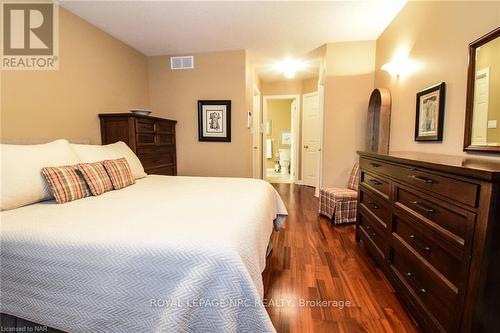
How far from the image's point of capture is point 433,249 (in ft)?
3.84

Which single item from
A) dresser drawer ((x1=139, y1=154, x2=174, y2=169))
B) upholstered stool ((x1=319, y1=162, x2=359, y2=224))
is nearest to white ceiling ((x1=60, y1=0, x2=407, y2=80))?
dresser drawer ((x1=139, y1=154, x2=174, y2=169))

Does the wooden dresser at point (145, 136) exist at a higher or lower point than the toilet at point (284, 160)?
higher

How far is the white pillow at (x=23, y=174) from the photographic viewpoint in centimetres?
133

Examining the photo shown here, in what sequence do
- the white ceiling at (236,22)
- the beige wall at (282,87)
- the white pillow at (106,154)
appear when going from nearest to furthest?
1. the white pillow at (106,154)
2. the white ceiling at (236,22)
3. the beige wall at (282,87)

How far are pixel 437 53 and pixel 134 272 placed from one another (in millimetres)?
2649

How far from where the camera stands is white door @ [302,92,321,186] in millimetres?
5125

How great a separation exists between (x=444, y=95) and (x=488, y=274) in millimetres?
1454

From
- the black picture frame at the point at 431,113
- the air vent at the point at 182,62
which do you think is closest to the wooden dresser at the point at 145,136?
the air vent at the point at 182,62

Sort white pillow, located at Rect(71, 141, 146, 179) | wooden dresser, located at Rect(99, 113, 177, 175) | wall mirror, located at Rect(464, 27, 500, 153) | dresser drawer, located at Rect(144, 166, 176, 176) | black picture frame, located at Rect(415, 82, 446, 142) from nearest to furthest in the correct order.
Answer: wall mirror, located at Rect(464, 27, 500, 153), black picture frame, located at Rect(415, 82, 446, 142), white pillow, located at Rect(71, 141, 146, 179), wooden dresser, located at Rect(99, 113, 177, 175), dresser drawer, located at Rect(144, 166, 176, 176)

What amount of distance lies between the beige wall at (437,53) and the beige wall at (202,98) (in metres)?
2.11

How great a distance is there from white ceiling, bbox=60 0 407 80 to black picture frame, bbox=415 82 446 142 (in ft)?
3.69

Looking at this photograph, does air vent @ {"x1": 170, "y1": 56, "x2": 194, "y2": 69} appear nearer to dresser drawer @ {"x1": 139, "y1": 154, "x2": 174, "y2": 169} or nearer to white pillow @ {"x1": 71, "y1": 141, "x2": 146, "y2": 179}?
dresser drawer @ {"x1": 139, "y1": 154, "x2": 174, "y2": 169}

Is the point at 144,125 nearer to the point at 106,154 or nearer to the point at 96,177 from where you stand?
the point at 106,154

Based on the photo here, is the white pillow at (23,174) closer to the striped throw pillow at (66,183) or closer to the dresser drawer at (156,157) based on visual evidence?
the striped throw pillow at (66,183)
